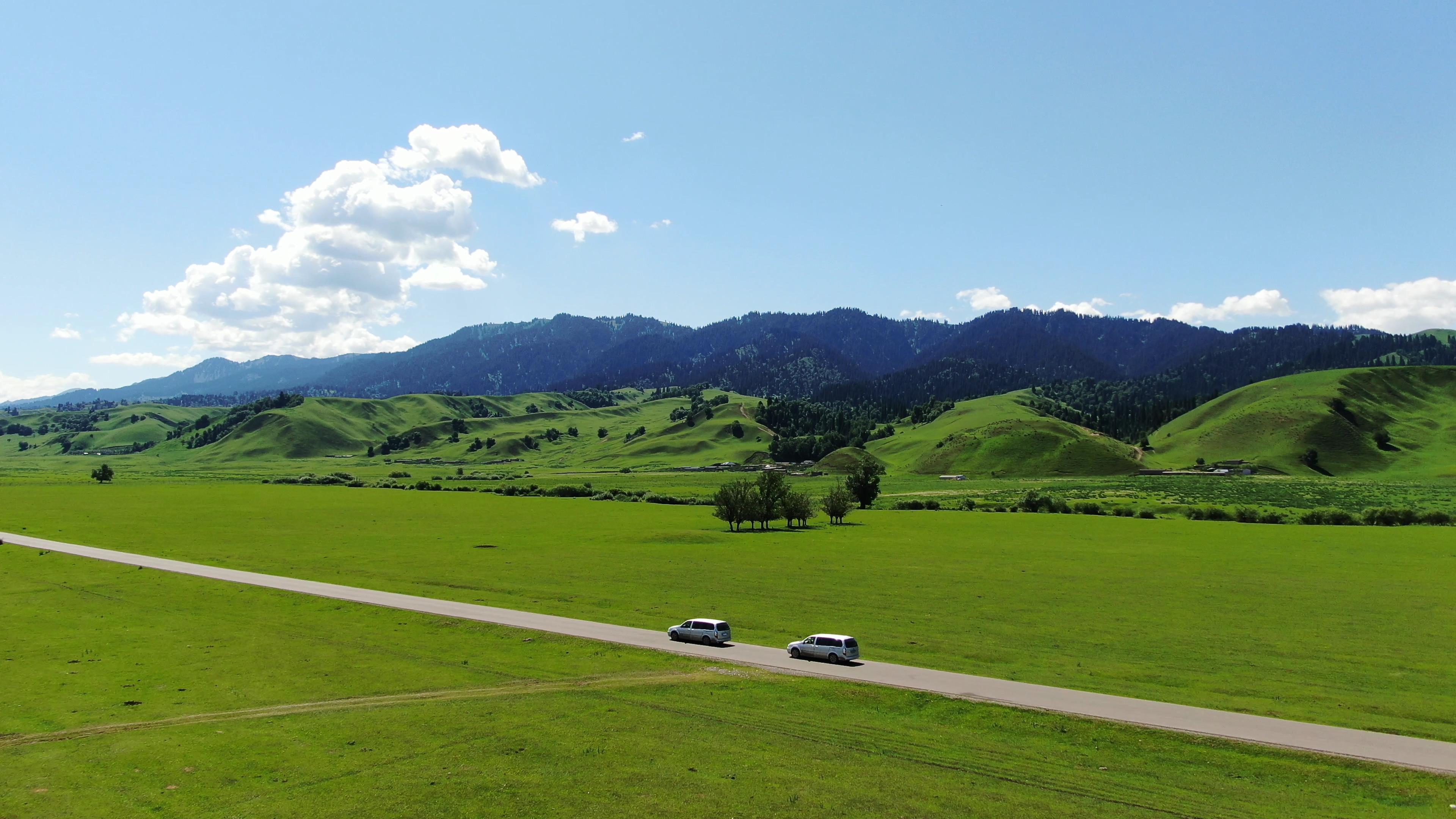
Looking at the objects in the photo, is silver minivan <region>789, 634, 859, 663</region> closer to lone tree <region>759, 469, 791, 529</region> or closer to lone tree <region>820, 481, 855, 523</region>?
lone tree <region>759, 469, 791, 529</region>

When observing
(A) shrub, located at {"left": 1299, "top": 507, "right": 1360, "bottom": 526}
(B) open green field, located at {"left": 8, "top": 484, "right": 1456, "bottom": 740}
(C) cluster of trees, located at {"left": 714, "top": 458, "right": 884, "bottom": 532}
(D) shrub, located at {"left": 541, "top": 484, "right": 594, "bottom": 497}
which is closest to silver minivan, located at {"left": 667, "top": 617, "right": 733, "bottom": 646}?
(B) open green field, located at {"left": 8, "top": 484, "right": 1456, "bottom": 740}

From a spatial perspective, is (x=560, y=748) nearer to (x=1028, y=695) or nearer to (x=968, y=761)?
(x=968, y=761)

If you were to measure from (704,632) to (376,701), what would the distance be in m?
16.8

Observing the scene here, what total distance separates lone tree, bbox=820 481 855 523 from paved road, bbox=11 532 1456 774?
72.3 metres

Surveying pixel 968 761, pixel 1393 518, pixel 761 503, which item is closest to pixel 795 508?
pixel 761 503

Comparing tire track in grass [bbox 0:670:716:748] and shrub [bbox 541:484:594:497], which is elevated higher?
shrub [bbox 541:484:594:497]

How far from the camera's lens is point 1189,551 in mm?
79812

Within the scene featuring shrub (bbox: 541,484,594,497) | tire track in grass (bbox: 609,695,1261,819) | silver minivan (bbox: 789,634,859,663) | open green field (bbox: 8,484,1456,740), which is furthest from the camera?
shrub (bbox: 541,484,594,497)

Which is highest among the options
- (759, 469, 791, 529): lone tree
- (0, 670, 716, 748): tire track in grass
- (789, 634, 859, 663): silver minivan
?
(759, 469, 791, 529): lone tree

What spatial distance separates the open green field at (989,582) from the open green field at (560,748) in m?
7.20

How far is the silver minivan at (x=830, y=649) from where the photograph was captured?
38.0 m

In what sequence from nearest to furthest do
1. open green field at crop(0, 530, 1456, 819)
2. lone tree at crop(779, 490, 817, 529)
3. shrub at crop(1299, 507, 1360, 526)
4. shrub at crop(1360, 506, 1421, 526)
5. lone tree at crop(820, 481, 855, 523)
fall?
open green field at crop(0, 530, 1456, 819), shrub at crop(1360, 506, 1421, 526), shrub at crop(1299, 507, 1360, 526), lone tree at crop(779, 490, 817, 529), lone tree at crop(820, 481, 855, 523)

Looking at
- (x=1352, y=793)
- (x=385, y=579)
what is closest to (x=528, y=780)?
(x=1352, y=793)

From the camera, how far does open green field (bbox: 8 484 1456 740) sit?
120 feet
